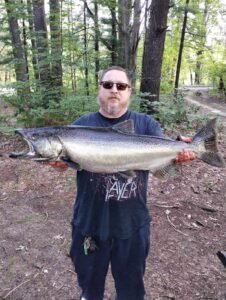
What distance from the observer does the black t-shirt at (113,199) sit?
2.28 meters

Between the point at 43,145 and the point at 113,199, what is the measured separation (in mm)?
671

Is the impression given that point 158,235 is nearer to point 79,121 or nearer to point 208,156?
point 208,156

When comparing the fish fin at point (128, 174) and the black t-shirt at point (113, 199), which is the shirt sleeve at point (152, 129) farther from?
the fish fin at point (128, 174)

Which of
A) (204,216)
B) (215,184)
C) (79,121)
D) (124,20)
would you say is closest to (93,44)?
(124,20)

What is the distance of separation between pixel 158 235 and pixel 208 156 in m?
2.17

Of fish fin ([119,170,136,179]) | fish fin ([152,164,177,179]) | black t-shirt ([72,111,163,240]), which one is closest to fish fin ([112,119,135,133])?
black t-shirt ([72,111,163,240])

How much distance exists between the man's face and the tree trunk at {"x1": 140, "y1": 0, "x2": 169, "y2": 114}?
499 cm

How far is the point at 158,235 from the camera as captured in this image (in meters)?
4.19

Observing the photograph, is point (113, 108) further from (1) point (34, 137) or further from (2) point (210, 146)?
(2) point (210, 146)

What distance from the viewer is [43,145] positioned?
7.05 feet

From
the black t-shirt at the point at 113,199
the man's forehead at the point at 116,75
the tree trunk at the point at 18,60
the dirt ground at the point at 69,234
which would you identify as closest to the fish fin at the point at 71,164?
the black t-shirt at the point at 113,199

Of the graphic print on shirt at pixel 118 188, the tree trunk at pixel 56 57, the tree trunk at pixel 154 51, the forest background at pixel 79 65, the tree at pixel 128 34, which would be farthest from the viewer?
the tree at pixel 128 34

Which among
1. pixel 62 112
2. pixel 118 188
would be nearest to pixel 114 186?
pixel 118 188

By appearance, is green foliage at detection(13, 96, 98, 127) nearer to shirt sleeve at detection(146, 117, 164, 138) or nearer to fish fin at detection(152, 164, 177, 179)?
shirt sleeve at detection(146, 117, 164, 138)
